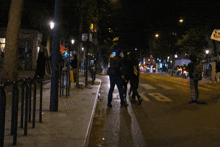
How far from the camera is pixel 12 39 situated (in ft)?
40.1

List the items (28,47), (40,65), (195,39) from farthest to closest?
(195,39) < (28,47) < (40,65)

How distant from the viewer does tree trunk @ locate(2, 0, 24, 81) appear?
1216 centimetres

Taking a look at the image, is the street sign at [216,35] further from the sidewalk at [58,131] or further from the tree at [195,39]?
the tree at [195,39]

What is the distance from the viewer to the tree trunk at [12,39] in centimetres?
1216

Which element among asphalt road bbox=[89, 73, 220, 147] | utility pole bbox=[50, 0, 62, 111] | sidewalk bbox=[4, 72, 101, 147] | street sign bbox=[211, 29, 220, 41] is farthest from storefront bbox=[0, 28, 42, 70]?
sidewalk bbox=[4, 72, 101, 147]

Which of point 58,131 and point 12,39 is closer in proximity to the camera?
point 58,131

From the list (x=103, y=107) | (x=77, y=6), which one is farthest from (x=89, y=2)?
(x=103, y=107)

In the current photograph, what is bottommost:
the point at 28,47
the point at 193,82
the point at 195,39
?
the point at 193,82

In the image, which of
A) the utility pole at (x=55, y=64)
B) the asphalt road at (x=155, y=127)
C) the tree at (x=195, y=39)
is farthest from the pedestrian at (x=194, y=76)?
the tree at (x=195, y=39)

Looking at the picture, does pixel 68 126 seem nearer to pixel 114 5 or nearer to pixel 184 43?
pixel 114 5

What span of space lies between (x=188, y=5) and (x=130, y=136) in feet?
110

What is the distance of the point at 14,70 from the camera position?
1260cm

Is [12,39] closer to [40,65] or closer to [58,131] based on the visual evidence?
[40,65]

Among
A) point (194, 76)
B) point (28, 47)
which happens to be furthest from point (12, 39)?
point (28, 47)
